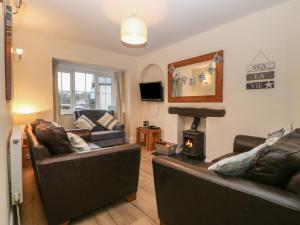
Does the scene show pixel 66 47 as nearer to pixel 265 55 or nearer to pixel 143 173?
pixel 143 173

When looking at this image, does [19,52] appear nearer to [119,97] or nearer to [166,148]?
[119,97]

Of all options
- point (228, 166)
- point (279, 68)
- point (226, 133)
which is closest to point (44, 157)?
point (228, 166)

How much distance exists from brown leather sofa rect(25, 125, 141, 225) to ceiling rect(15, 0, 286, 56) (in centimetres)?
186

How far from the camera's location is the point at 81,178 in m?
1.62

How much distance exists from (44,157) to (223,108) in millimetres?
2809

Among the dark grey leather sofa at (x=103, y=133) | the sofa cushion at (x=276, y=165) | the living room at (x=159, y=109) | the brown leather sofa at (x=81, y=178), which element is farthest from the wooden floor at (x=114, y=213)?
the dark grey leather sofa at (x=103, y=133)

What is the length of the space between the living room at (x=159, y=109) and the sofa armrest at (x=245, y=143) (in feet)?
0.05

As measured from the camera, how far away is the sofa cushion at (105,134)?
4.11 m

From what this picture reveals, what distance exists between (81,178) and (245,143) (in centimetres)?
217

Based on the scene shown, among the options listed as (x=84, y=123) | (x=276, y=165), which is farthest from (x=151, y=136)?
(x=276, y=165)

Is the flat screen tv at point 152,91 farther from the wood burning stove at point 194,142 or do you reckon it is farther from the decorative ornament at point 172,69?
the wood burning stove at point 194,142

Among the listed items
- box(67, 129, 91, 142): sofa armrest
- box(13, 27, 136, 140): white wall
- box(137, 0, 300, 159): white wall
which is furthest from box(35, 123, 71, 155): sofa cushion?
box(137, 0, 300, 159): white wall

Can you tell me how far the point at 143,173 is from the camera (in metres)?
2.93

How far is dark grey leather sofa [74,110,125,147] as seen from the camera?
165 inches
